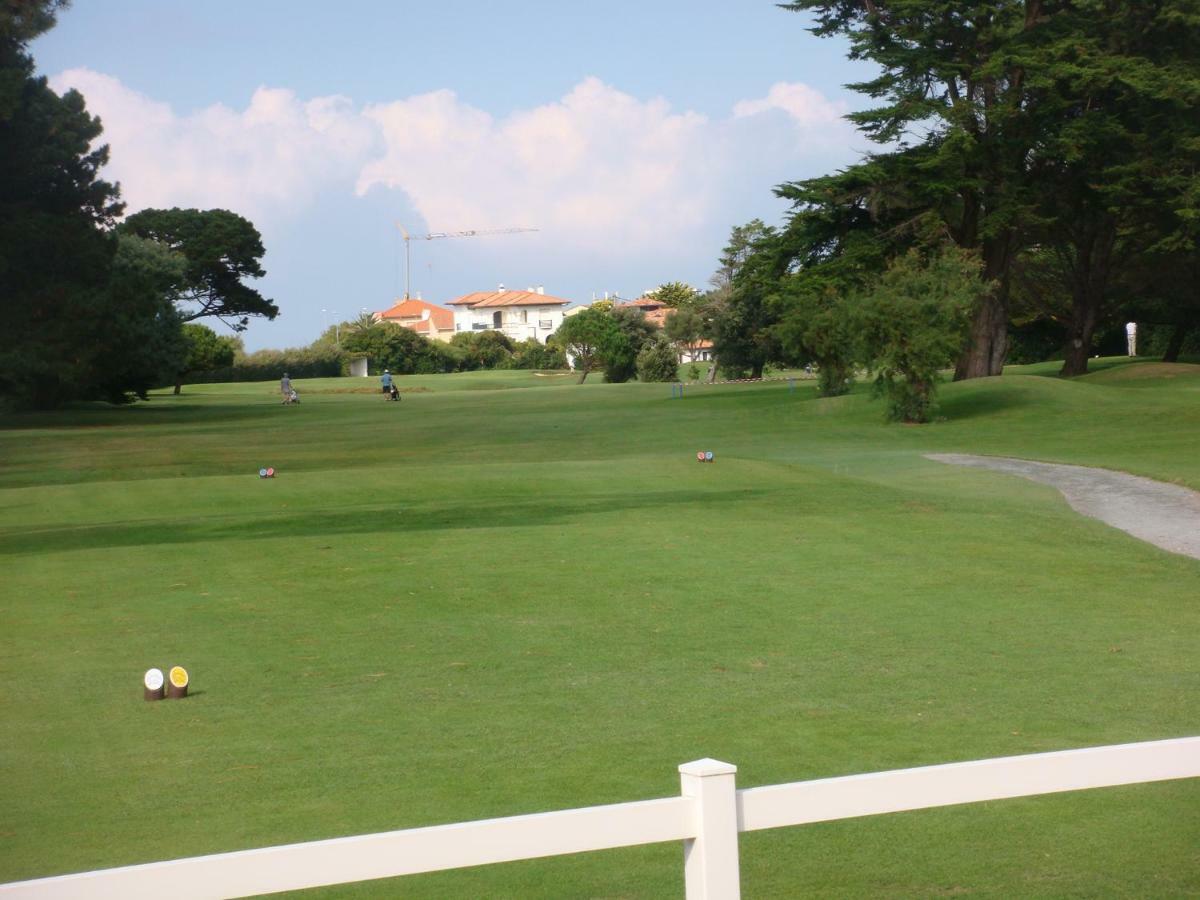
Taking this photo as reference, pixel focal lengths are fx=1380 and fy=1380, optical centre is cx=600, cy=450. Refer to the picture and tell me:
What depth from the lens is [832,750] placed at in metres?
7.91

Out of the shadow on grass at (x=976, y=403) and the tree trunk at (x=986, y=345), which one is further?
the tree trunk at (x=986, y=345)

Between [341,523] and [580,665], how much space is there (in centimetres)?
966

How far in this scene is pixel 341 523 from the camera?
1938 cm

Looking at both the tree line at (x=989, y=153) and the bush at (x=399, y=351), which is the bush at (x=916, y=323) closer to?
the tree line at (x=989, y=153)

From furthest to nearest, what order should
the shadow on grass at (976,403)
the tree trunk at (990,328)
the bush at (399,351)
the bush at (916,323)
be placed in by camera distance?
the bush at (399,351)
the tree trunk at (990,328)
the shadow on grass at (976,403)
the bush at (916,323)

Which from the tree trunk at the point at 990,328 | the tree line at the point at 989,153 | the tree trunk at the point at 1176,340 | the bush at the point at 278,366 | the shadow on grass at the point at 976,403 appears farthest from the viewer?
the bush at the point at 278,366

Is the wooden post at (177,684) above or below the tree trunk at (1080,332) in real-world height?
below

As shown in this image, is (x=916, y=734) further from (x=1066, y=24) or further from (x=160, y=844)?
(x=1066, y=24)

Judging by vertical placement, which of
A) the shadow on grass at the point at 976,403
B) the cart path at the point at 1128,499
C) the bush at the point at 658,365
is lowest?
the cart path at the point at 1128,499

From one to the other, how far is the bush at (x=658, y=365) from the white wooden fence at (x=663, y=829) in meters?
95.8

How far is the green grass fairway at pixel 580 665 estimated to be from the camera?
656 centimetres

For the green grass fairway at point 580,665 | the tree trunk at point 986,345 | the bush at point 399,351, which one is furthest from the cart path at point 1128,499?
the bush at point 399,351

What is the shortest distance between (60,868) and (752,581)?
29.0ft

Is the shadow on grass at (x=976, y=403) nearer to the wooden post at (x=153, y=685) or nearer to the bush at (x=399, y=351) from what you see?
the wooden post at (x=153, y=685)
